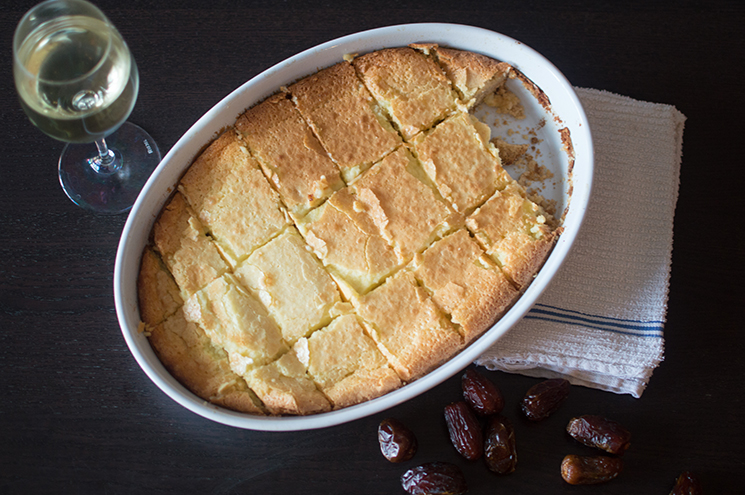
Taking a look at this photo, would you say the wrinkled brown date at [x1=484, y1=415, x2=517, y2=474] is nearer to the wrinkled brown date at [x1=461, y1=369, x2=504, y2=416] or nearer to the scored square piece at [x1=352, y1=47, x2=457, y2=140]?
the wrinkled brown date at [x1=461, y1=369, x2=504, y2=416]

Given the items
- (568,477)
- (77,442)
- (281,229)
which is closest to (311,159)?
(281,229)

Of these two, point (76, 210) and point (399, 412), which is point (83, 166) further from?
point (399, 412)

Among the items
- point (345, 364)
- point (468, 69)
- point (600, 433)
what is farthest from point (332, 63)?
point (600, 433)

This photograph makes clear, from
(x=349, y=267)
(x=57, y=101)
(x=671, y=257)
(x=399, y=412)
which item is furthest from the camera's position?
(x=671, y=257)

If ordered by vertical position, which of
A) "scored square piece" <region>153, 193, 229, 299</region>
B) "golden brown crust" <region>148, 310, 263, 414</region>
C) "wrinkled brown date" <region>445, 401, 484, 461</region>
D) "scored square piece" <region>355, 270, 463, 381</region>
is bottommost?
"wrinkled brown date" <region>445, 401, 484, 461</region>

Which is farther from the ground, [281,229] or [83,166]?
[83,166]

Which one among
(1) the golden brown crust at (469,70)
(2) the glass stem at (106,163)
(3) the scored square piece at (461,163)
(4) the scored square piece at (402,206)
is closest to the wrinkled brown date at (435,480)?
(4) the scored square piece at (402,206)

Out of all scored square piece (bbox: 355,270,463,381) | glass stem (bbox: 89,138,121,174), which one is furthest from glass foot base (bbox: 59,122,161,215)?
scored square piece (bbox: 355,270,463,381)

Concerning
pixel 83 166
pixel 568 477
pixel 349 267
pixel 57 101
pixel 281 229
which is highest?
pixel 83 166
